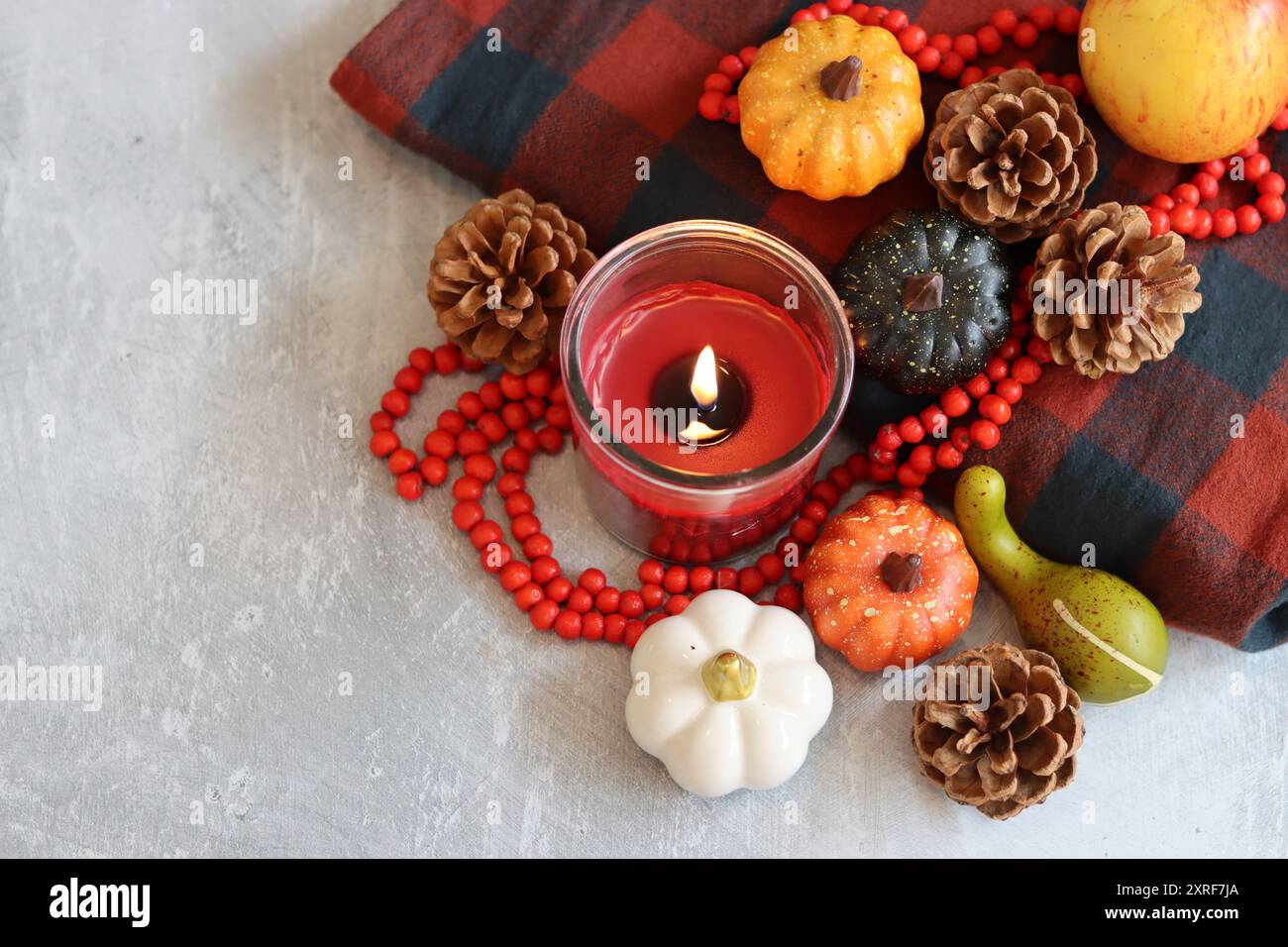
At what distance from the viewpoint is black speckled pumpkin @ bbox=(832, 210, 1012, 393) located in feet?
2.90

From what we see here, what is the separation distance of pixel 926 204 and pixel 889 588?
302 mm

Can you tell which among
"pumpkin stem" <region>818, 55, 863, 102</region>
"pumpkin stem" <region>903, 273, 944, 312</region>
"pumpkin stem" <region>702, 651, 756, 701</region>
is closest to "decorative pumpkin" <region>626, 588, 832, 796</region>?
"pumpkin stem" <region>702, 651, 756, 701</region>

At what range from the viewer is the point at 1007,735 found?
33.5 inches

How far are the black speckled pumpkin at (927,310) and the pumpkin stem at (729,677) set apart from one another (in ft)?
0.80

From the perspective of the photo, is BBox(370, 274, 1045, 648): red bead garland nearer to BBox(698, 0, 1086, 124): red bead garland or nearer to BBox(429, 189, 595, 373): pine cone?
BBox(429, 189, 595, 373): pine cone

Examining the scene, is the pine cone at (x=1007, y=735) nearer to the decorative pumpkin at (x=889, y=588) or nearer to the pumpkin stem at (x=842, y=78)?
the decorative pumpkin at (x=889, y=588)

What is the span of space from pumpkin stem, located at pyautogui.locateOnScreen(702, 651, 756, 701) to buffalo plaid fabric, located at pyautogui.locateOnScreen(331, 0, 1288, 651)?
24cm

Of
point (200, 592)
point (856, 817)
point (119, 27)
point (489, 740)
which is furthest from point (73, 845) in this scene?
point (119, 27)

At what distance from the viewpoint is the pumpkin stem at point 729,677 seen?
829mm

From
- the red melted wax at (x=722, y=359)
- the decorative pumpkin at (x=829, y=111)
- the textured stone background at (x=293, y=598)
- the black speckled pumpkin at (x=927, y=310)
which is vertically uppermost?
the decorative pumpkin at (x=829, y=111)

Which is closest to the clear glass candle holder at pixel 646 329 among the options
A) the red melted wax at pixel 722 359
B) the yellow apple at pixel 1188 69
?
the red melted wax at pixel 722 359

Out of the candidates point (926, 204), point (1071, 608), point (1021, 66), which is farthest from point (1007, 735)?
point (1021, 66)

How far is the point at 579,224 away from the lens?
981 mm

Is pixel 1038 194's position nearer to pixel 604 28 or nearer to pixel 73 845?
pixel 604 28
